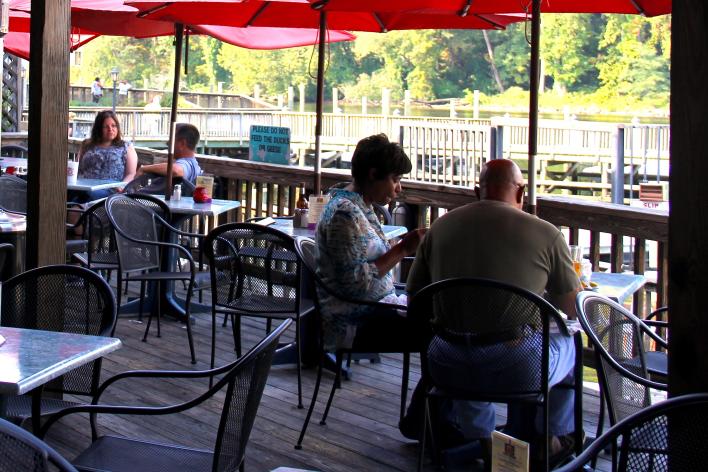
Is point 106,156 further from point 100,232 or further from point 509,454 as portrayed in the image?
point 509,454

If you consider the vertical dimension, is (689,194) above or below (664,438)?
above

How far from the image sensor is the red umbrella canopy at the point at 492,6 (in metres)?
5.36

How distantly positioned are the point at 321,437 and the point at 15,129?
1138 cm

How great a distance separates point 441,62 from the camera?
7219cm

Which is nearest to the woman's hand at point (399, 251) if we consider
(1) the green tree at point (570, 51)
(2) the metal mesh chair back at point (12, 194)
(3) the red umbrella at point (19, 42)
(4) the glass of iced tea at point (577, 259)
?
(4) the glass of iced tea at point (577, 259)

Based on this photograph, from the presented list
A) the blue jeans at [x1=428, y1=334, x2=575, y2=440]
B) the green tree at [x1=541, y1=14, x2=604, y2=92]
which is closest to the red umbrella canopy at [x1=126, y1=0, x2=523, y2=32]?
the blue jeans at [x1=428, y1=334, x2=575, y2=440]

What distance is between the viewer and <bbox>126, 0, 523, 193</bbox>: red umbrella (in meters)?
6.31

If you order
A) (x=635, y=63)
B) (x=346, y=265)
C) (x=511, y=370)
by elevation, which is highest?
(x=635, y=63)

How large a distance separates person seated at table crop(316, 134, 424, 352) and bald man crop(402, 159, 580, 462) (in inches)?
15.1

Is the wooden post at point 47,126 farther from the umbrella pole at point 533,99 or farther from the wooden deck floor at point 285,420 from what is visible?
the umbrella pole at point 533,99

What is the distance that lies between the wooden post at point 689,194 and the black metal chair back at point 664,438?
0.34 ft

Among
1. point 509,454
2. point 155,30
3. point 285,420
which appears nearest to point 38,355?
point 509,454

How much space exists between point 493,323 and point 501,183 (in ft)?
1.82

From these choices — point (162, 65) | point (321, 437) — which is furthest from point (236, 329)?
point (162, 65)
